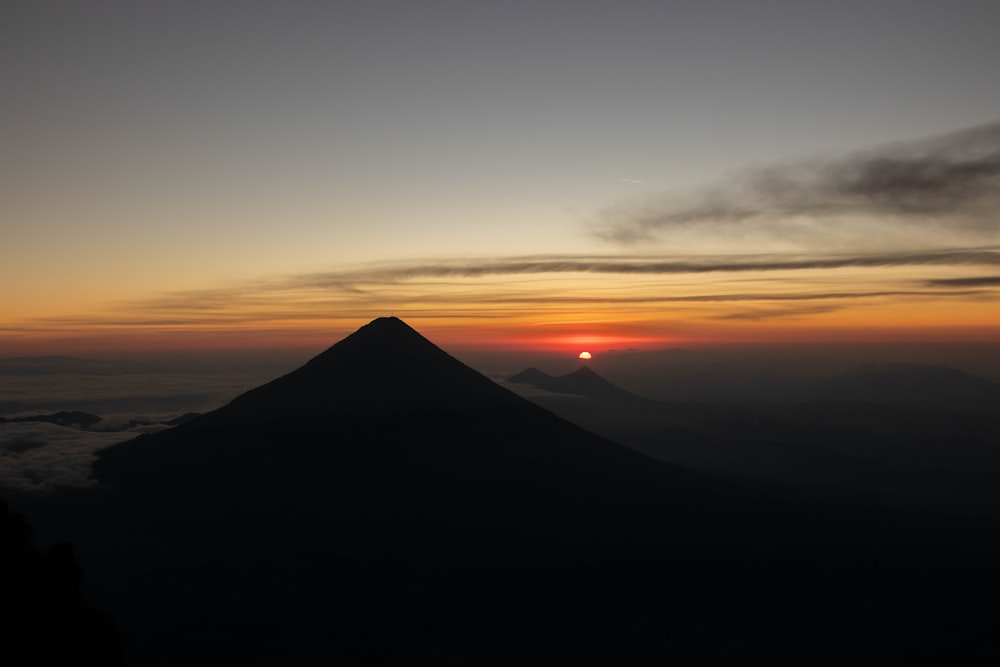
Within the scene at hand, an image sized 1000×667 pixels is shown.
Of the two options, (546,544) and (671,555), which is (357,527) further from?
(671,555)

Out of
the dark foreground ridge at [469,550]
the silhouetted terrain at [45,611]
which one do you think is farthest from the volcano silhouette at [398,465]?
the silhouetted terrain at [45,611]

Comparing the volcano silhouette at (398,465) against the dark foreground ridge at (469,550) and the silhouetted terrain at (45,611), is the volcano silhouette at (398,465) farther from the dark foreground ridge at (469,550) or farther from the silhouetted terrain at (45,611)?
the silhouetted terrain at (45,611)

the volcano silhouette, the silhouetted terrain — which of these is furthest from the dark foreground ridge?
the silhouetted terrain

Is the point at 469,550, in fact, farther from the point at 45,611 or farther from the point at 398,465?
the point at 45,611

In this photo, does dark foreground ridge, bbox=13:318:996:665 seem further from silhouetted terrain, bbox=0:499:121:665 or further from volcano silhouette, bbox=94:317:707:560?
silhouetted terrain, bbox=0:499:121:665

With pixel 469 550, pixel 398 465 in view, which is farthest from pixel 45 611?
pixel 398 465

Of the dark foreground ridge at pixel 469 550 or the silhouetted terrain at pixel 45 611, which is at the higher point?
the silhouetted terrain at pixel 45 611

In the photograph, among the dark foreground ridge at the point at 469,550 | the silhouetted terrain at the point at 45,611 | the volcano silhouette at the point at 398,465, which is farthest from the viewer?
the volcano silhouette at the point at 398,465

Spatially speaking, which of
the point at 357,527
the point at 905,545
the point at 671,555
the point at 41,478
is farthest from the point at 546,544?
the point at 41,478
